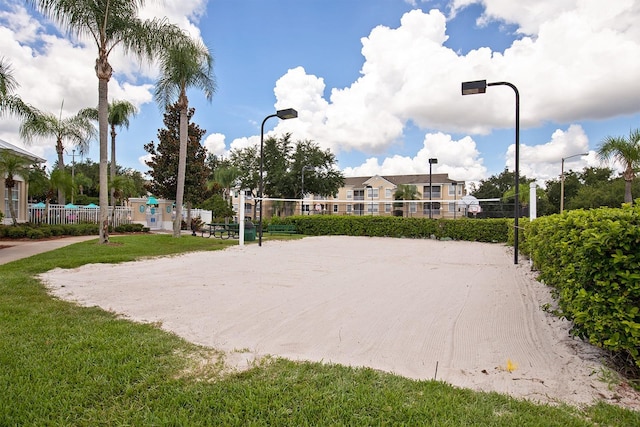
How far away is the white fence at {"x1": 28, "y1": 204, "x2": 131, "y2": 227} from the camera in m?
18.5

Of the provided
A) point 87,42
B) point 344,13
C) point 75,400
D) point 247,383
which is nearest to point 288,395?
point 247,383

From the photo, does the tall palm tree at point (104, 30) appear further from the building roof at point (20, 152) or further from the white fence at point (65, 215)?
the white fence at point (65, 215)

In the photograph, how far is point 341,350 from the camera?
11.2ft

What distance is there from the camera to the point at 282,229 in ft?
68.6

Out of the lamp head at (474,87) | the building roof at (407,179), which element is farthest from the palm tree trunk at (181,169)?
the building roof at (407,179)

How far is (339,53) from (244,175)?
109 feet

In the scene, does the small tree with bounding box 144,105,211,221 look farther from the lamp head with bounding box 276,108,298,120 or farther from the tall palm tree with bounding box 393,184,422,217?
the tall palm tree with bounding box 393,184,422,217

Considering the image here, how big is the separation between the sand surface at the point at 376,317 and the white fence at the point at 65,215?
13.8 metres

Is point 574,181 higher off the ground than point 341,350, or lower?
higher

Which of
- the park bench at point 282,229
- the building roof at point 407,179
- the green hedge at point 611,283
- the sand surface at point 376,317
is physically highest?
the building roof at point 407,179

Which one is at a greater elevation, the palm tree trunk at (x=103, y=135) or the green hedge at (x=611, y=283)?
the palm tree trunk at (x=103, y=135)

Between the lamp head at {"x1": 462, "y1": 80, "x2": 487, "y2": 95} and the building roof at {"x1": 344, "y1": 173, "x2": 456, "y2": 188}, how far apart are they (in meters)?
44.7

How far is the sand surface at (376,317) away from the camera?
9.80ft

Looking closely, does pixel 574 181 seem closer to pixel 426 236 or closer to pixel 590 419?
pixel 426 236
